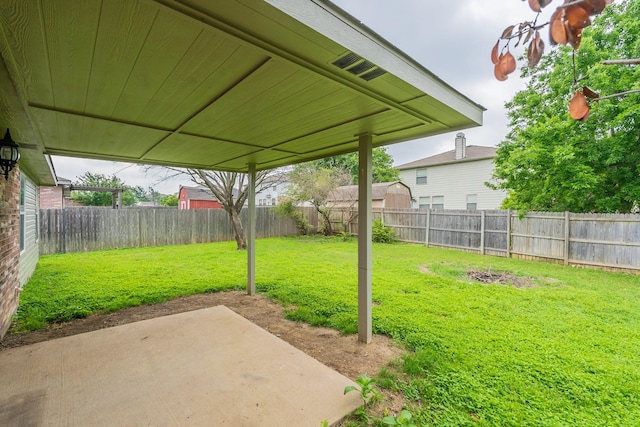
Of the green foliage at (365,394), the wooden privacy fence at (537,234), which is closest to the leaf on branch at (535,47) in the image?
the green foliage at (365,394)

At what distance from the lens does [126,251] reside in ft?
31.7

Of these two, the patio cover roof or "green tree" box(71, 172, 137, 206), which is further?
"green tree" box(71, 172, 137, 206)

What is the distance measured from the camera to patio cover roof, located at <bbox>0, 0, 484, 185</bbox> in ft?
4.02

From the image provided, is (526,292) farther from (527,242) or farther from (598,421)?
(527,242)

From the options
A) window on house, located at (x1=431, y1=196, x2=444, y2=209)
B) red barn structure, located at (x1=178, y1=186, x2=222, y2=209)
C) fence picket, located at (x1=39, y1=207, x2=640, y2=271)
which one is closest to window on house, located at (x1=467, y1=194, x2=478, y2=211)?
window on house, located at (x1=431, y1=196, x2=444, y2=209)

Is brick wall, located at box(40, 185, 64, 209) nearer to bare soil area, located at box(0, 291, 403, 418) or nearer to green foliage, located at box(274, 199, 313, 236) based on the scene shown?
green foliage, located at box(274, 199, 313, 236)

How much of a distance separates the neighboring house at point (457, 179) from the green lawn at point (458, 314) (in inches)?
358

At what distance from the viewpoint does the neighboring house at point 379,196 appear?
1438cm

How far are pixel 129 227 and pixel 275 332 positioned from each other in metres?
9.53

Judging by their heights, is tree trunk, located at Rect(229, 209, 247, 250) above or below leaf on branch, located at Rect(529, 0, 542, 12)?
below

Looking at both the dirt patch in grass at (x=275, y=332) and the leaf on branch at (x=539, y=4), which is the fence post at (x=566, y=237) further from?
the leaf on branch at (x=539, y=4)

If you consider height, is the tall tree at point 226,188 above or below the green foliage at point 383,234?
above

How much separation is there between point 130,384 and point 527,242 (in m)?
9.77

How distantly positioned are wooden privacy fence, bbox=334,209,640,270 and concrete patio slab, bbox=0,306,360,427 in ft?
26.2
